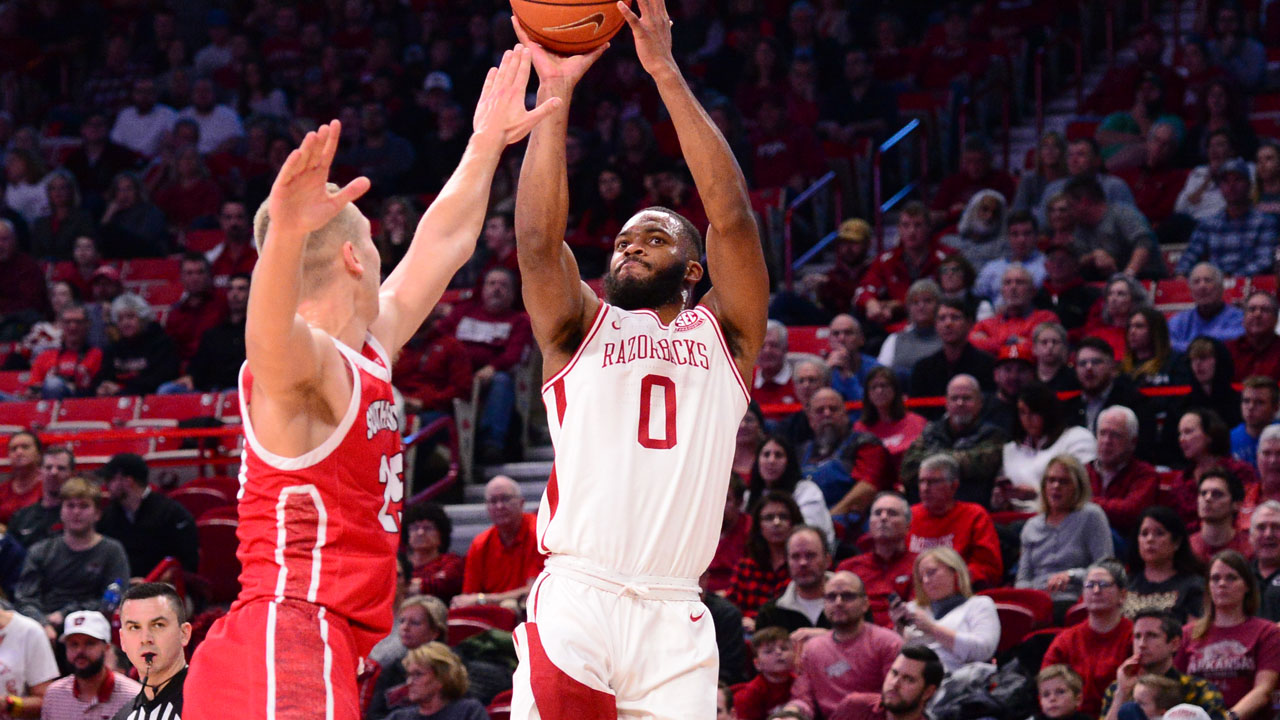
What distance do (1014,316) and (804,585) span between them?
11.5 feet

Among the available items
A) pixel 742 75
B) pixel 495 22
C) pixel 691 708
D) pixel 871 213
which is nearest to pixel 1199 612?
pixel 691 708

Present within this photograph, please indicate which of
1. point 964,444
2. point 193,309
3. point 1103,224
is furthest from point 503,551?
point 1103,224

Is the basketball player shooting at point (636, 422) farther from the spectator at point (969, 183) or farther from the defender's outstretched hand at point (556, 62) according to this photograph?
the spectator at point (969, 183)

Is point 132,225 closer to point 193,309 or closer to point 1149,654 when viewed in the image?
point 193,309

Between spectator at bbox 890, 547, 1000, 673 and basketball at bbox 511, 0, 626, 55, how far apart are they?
14.2ft

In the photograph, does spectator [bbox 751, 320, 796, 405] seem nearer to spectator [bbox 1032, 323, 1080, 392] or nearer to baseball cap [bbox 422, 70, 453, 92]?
spectator [bbox 1032, 323, 1080, 392]

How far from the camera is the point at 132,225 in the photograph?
16047mm

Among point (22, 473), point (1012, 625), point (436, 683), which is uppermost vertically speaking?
point (22, 473)

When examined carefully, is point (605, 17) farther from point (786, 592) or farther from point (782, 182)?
point (782, 182)

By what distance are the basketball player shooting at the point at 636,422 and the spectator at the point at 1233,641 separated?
393 centimetres

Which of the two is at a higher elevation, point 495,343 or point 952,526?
→ point 495,343

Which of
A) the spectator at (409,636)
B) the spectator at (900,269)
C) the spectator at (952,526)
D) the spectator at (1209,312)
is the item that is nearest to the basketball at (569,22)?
the spectator at (409,636)

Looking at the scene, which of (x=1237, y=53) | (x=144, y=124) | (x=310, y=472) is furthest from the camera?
(x=144, y=124)

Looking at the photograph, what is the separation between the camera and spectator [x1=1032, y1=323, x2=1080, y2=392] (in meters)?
10.7
